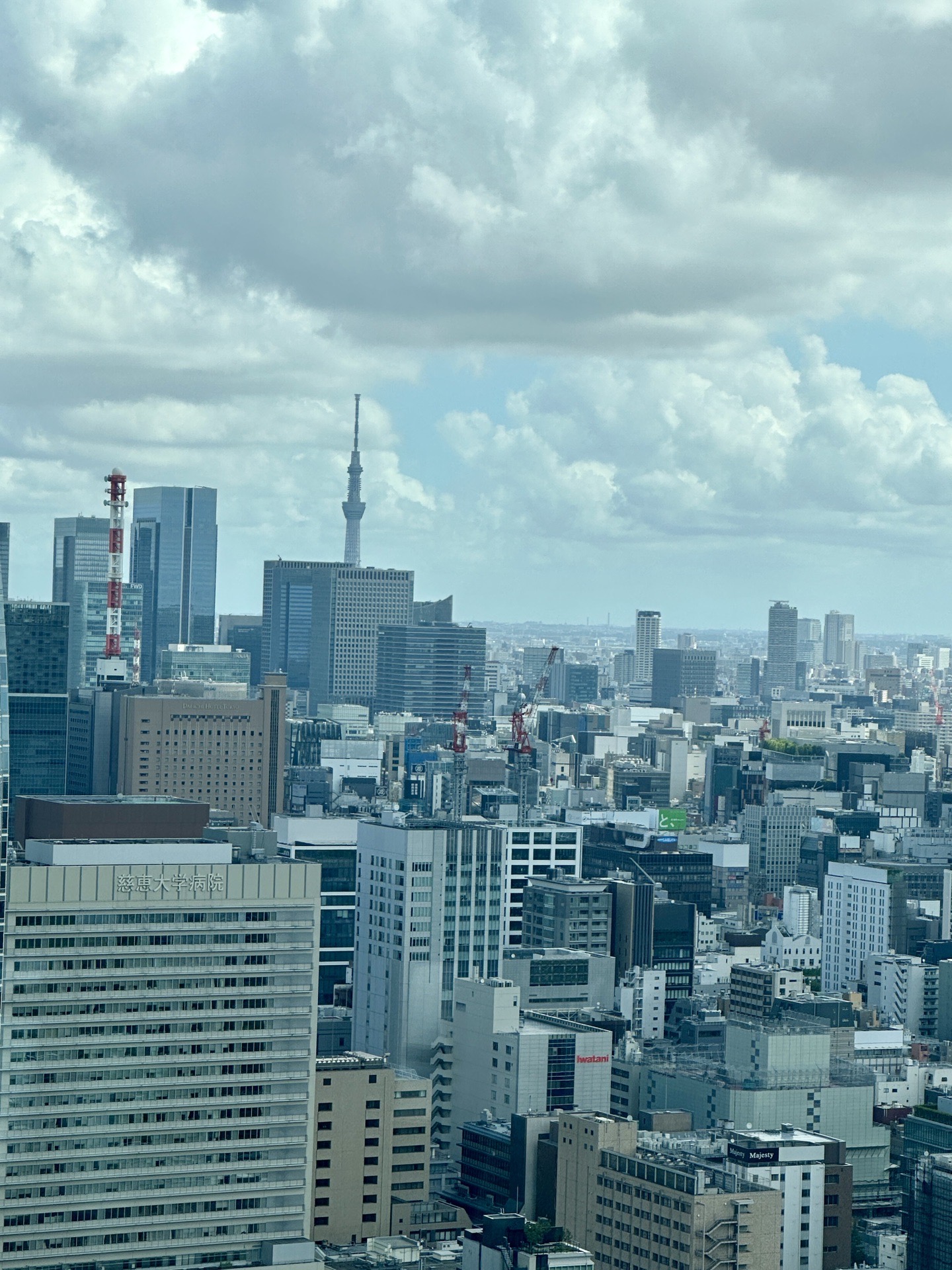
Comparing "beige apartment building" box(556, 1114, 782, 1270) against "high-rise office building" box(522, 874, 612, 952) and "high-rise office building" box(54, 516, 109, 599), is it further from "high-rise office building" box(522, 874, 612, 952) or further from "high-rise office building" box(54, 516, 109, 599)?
"high-rise office building" box(54, 516, 109, 599)

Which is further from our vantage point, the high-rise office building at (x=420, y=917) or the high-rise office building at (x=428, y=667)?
the high-rise office building at (x=428, y=667)

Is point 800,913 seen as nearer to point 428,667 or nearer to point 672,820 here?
point 672,820

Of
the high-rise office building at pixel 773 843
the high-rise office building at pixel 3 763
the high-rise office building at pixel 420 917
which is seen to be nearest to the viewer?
the high-rise office building at pixel 3 763

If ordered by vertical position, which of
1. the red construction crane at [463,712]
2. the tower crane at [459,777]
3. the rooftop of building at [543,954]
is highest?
the red construction crane at [463,712]

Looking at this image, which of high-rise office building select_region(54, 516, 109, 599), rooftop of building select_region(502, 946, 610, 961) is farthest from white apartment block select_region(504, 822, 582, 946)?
high-rise office building select_region(54, 516, 109, 599)

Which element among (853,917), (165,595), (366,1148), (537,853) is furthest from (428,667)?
(366,1148)

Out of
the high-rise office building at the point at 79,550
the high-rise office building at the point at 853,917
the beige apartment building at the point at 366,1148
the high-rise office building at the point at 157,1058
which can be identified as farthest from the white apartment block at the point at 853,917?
the high-rise office building at the point at 79,550

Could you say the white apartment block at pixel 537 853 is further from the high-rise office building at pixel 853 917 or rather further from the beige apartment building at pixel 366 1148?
the beige apartment building at pixel 366 1148
